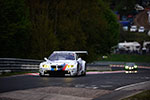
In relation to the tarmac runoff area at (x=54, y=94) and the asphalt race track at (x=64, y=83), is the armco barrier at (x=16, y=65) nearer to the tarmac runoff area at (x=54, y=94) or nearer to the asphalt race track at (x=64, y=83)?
the asphalt race track at (x=64, y=83)

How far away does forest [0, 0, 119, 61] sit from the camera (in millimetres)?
43938

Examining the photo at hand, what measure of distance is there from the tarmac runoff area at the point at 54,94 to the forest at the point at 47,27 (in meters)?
30.4

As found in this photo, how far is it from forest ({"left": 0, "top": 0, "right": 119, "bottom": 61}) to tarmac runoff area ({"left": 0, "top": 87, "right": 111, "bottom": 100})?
30.4 meters

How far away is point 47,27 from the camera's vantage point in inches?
1722

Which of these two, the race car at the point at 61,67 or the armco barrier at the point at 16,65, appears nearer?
the race car at the point at 61,67

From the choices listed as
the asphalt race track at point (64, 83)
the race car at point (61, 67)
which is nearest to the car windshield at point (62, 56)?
the race car at point (61, 67)

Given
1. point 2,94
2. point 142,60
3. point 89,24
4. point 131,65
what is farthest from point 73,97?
point 142,60

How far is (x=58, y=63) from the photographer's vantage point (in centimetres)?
2111

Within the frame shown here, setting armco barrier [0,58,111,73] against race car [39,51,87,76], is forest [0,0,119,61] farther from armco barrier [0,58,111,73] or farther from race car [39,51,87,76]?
race car [39,51,87,76]

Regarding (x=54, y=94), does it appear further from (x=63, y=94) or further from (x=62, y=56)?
(x=62, y=56)

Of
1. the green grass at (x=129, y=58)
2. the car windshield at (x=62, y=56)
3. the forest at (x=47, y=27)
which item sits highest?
the forest at (x=47, y=27)

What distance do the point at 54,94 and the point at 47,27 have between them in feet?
105

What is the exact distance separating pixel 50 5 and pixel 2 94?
120 feet

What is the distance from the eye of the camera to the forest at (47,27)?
43938 mm
